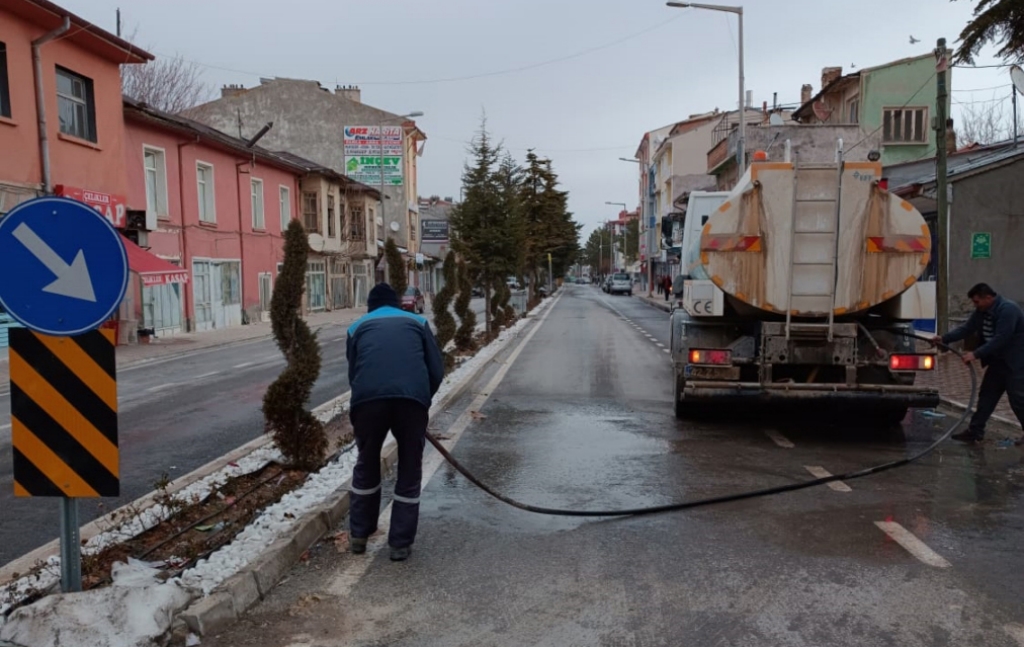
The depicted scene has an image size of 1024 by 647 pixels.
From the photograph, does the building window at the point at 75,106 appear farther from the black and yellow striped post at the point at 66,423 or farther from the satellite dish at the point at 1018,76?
the satellite dish at the point at 1018,76

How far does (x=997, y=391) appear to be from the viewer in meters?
7.99

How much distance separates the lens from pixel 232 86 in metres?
49.1

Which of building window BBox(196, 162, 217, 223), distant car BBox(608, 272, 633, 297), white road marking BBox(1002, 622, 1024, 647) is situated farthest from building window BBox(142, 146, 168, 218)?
distant car BBox(608, 272, 633, 297)

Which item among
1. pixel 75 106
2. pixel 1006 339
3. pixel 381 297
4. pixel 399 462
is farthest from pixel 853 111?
pixel 399 462

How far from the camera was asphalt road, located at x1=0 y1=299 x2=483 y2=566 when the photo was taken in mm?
6008

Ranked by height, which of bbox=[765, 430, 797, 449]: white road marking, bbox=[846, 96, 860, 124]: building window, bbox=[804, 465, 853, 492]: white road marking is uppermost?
bbox=[846, 96, 860, 124]: building window

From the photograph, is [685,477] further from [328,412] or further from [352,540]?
[328,412]

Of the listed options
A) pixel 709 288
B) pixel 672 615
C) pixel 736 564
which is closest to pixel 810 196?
pixel 709 288

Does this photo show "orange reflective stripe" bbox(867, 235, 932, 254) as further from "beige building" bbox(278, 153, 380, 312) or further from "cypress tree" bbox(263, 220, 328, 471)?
"beige building" bbox(278, 153, 380, 312)

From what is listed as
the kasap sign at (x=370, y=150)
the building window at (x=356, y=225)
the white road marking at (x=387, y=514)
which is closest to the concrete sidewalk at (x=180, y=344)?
the white road marking at (x=387, y=514)

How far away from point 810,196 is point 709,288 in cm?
134

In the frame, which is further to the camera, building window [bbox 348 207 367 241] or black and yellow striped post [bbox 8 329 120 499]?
building window [bbox 348 207 367 241]

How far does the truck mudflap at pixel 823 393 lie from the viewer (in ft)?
25.3

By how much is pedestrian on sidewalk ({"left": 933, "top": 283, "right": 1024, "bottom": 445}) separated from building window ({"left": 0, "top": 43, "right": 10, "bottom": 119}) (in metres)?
18.9
